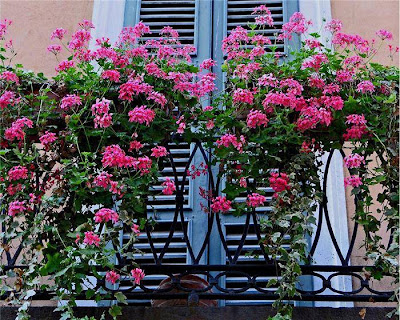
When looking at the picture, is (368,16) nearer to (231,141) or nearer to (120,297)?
Answer: (231,141)

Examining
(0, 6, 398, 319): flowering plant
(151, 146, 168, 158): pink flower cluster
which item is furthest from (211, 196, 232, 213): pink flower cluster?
(151, 146, 168, 158): pink flower cluster

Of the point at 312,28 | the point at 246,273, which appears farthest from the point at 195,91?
the point at 312,28

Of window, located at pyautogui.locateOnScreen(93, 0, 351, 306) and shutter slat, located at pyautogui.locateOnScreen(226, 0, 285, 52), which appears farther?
shutter slat, located at pyautogui.locateOnScreen(226, 0, 285, 52)

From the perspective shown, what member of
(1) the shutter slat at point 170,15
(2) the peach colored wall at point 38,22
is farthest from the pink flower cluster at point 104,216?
(1) the shutter slat at point 170,15

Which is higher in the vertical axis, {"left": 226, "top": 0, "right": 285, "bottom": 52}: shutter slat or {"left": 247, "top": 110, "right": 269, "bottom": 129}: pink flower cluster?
{"left": 226, "top": 0, "right": 285, "bottom": 52}: shutter slat

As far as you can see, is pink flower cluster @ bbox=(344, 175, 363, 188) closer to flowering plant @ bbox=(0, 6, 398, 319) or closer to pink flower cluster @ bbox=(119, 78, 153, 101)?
flowering plant @ bbox=(0, 6, 398, 319)

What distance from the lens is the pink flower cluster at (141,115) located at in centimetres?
439

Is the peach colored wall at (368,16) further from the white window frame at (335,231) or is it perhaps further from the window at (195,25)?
the white window frame at (335,231)

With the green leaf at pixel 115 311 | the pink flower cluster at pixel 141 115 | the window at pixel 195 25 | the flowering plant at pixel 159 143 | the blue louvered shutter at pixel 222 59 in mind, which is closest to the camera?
the green leaf at pixel 115 311

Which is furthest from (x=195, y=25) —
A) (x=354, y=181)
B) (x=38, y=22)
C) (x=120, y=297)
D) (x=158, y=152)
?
(x=120, y=297)

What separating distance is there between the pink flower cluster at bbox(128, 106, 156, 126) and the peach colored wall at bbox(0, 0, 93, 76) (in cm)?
158

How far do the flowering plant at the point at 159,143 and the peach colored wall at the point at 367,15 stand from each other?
3.50ft

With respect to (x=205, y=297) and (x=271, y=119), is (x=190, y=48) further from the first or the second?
(x=205, y=297)

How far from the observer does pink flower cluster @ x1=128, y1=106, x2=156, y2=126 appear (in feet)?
14.4
